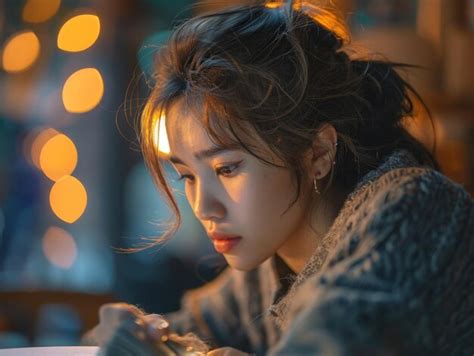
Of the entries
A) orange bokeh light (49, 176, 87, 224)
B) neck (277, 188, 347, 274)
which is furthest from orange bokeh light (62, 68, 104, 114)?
neck (277, 188, 347, 274)

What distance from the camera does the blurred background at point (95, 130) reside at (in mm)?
2924

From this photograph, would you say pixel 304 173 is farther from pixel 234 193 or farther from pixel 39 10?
→ pixel 39 10

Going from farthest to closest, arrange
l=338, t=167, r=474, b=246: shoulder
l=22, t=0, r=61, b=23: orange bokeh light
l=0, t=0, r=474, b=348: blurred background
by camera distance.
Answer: l=22, t=0, r=61, b=23: orange bokeh light, l=0, t=0, r=474, b=348: blurred background, l=338, t=167, r=474, b=246: shoulder

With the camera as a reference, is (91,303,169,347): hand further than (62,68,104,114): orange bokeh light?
No

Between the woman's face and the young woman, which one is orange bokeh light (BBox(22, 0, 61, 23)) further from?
the woman's face

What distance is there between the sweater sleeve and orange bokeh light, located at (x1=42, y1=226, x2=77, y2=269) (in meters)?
2.37

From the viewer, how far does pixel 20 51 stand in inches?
121

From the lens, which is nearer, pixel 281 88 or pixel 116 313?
pixel 116 313

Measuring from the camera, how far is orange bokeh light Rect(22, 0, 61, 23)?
3.19m

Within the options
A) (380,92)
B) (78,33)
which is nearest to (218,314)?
(380,92)

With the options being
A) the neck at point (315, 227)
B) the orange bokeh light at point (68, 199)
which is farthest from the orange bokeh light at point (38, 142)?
the neck at point (315, 227)

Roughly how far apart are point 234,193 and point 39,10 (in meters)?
2.36

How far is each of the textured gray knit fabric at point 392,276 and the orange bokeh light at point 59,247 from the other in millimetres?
2191

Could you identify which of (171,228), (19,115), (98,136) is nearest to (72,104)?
(98,136)
